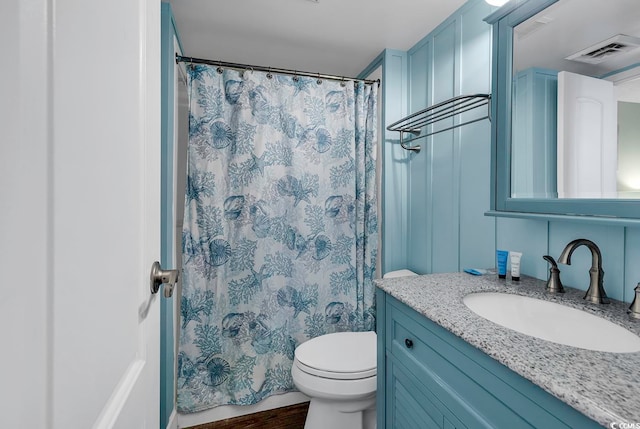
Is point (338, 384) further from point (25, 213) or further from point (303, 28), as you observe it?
point (303, 28)

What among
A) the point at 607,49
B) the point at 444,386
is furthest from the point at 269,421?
the point at 607,49

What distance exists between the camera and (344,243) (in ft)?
6.59

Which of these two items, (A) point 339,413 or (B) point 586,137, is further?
(A) point 339,413

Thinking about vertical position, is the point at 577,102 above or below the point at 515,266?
above

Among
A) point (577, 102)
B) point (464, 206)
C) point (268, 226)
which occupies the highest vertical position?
point (577, 102)

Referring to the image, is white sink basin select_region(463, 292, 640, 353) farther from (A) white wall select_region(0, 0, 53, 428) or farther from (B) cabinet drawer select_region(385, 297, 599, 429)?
(A) white wall select_region(0, 0, 53, 428)

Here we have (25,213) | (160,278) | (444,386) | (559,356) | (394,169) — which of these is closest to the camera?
(25,213)

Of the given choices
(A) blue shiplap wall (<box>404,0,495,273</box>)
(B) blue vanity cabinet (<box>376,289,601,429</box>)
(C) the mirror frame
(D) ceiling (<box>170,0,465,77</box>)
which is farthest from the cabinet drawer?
(D) ceiling (<box>170,0,465,77</box>)

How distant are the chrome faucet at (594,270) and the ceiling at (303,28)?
1285mm

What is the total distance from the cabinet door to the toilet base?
338 millimetres

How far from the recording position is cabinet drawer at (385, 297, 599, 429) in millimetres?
589

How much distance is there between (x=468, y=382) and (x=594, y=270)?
553 mm

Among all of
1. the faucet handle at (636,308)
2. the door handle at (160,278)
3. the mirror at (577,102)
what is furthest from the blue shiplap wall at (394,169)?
the door handle at (160,278)

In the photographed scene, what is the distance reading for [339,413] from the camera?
4.78ft
